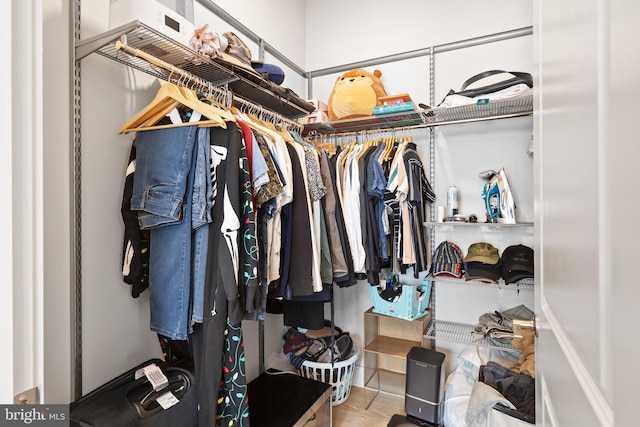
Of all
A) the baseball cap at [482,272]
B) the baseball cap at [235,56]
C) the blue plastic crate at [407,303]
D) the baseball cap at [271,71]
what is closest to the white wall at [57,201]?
the baseball cap at [235,56]

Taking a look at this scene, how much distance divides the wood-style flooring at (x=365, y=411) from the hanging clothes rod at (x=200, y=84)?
1.93 metres

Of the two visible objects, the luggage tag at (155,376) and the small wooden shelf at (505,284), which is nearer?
the luggage tag at (155,376)

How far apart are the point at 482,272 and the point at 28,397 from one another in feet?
6.69

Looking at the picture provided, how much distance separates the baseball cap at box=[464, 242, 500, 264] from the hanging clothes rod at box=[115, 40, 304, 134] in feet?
→ 4.80

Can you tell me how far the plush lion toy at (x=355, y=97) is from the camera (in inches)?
83.3

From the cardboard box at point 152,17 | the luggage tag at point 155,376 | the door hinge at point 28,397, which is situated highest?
the cardboard box at point 152,17

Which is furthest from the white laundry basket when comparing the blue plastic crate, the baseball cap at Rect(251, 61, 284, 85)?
the baseball cap at Rect(251, 61, 284, 85)

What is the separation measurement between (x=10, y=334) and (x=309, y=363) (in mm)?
1815

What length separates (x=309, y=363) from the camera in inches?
82.8

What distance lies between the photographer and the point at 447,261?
2.07 m

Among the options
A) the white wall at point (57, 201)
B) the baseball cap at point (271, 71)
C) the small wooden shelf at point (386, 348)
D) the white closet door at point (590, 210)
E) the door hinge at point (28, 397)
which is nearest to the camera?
the white closet door at point (590, 210)

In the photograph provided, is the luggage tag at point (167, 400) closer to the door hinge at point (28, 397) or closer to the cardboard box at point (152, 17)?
the door hinge at point (28, 397)

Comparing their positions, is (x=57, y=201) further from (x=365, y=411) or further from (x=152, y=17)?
(x=365, y=411)

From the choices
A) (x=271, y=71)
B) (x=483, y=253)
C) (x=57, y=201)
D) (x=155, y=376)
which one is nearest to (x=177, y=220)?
(x=57, y=201)
